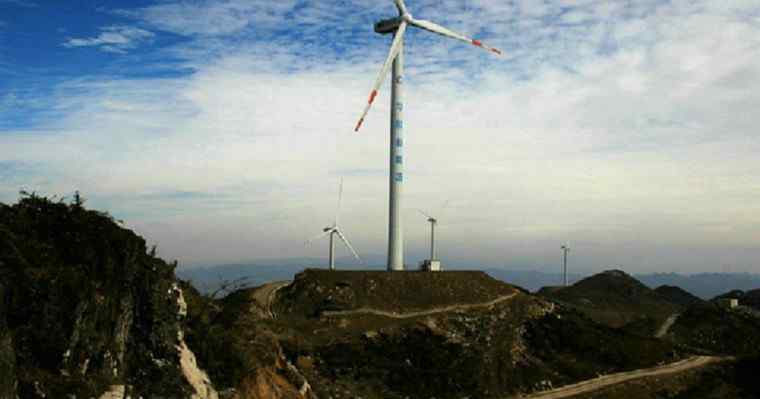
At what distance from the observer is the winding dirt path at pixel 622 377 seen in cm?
8200

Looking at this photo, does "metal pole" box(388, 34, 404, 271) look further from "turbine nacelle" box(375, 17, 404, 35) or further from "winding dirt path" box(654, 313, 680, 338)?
"winding dirt path" box(654, 313, 680, 338)

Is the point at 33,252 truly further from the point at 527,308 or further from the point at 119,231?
the point at 527,308

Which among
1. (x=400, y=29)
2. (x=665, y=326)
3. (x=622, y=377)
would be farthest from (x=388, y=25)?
(x=665, y=326)

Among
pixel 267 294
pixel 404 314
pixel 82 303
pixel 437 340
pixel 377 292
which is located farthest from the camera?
pixel 267 294

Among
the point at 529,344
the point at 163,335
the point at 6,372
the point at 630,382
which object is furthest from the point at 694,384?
the point at 6,372

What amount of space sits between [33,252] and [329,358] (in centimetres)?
5868

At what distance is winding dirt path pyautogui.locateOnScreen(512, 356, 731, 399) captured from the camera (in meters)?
82.0

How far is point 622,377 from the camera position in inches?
3524

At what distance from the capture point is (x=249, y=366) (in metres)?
31.7

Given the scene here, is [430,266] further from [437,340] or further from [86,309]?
[86,309]

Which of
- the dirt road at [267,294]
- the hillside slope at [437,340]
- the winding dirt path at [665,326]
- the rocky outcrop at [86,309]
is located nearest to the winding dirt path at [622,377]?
the hillside slope at [437,340]

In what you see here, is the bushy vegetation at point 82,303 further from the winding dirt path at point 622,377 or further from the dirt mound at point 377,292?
the dirt mound at point 377,292

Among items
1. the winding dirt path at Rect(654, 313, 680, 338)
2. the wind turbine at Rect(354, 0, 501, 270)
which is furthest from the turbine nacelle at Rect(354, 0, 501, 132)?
the winding dirt path at Rect(654, 313, 680, 338)

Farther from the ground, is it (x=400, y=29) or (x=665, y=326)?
(x=400, y=29)
